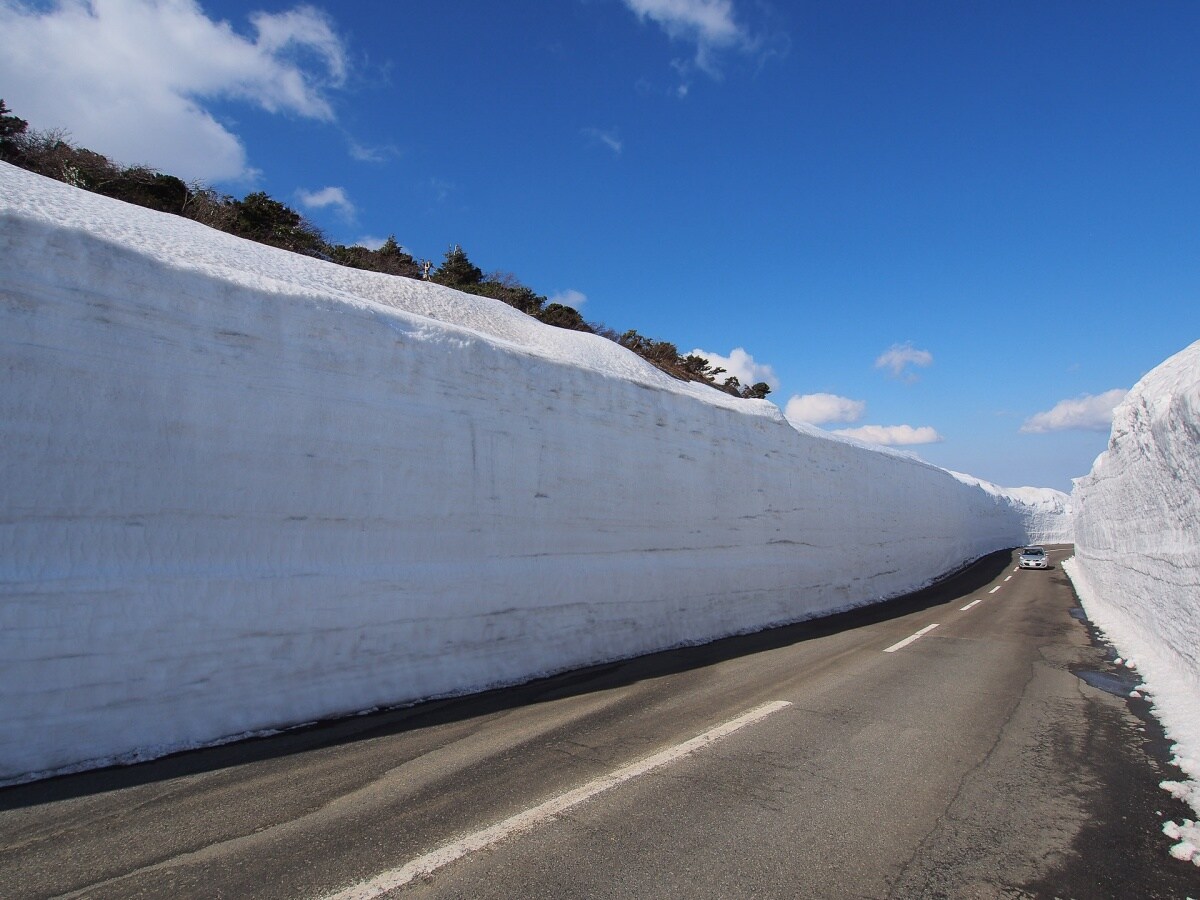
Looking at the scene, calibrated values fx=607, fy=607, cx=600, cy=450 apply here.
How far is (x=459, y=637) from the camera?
19.2 ft

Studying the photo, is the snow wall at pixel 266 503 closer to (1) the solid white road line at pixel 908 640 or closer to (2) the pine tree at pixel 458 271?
(1) the solid white road line at pixel 908 640

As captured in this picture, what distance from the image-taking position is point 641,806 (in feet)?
11.1

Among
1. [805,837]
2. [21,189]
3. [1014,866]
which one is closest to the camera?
[1014,866]

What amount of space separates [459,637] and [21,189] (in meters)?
5.22

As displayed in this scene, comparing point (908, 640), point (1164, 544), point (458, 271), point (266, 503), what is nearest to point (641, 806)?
point (266, 503)

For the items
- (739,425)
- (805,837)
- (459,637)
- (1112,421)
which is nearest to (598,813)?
(805,837)

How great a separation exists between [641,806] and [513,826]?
2.38 ft

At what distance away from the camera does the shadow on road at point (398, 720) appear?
3.45 meters

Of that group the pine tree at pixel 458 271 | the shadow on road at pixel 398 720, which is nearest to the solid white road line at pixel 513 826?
the shadow on road at pixel 398 720

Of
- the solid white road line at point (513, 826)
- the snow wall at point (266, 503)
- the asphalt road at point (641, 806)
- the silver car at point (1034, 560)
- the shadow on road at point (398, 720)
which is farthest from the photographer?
the silver car at point (1034, 560)

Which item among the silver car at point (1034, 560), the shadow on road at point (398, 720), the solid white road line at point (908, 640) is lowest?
the shadow on road at point (398, 720)

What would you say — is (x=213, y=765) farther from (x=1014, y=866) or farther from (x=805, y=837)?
(x=1014, y=866)

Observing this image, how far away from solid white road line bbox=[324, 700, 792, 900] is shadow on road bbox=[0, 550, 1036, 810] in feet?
5.25

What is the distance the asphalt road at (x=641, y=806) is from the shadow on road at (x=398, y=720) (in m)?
0.03
